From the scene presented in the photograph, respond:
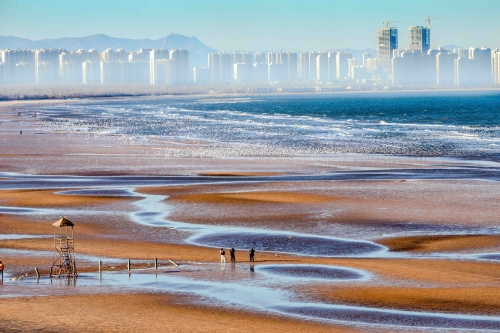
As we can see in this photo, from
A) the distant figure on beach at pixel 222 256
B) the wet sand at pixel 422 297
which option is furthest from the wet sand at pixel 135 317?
the distant figure on beach at pixel 222 256

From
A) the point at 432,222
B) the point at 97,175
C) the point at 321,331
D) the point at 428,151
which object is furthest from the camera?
the point at 428,151

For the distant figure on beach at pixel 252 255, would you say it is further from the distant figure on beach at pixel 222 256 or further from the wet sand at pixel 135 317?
the wet sand at pixel 135 317

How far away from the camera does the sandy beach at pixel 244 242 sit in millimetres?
28797

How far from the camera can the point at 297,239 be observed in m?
41.5

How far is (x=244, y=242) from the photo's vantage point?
41094 mm

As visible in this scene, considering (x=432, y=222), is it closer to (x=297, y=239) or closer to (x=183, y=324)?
(x=297, y=239)

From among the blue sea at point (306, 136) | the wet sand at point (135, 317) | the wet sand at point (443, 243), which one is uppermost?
the blue sea at point (306, 136)

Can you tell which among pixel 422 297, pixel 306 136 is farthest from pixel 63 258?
pixel 306 136

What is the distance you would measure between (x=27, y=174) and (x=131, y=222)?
26051 millimetres

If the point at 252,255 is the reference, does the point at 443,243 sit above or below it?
below

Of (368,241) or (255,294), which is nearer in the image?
(255,294)

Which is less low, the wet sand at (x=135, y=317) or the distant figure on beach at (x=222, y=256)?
the distant figure on beach at (x=222, y=256)

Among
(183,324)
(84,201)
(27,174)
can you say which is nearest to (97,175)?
(27,174)

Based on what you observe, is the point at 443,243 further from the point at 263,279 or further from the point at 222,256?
the point at 222,256
